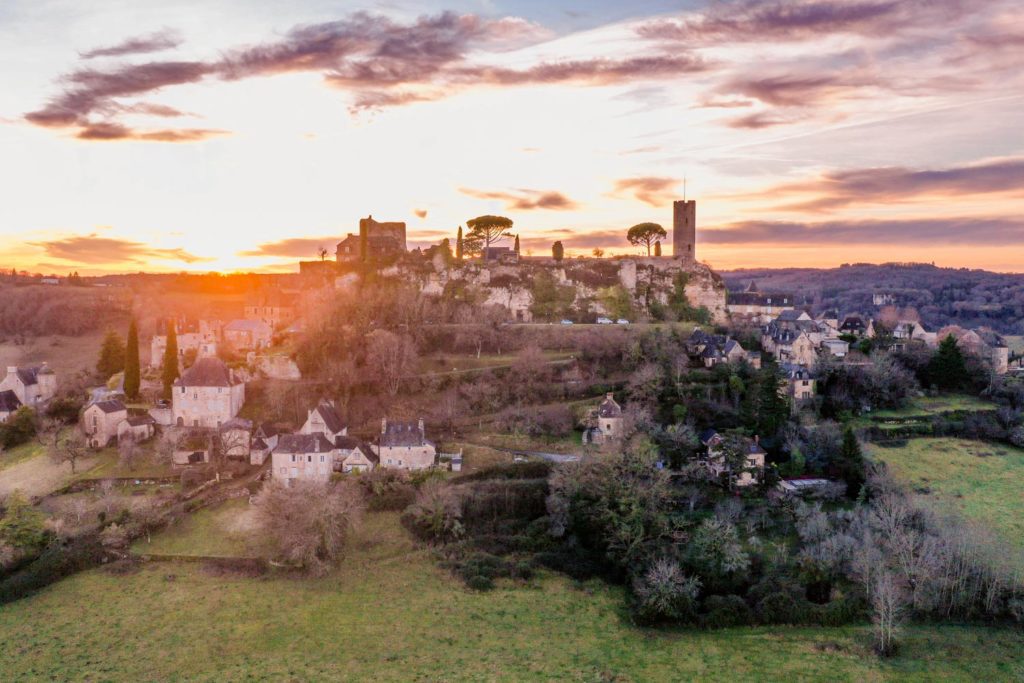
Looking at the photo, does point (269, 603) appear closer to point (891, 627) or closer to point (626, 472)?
point (626, 472)

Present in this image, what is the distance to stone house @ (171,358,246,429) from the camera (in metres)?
39.5

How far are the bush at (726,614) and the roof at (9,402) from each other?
1657 inches

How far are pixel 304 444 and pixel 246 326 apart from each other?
20442 millimetres

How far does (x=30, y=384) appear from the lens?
151 ft

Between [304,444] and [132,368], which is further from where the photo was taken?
[132,368]

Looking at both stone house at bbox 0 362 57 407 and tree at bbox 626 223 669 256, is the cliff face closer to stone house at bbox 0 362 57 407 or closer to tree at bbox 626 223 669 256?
tree at bbox 626 223 669 256

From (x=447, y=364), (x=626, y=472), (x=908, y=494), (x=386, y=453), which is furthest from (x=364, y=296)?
(x=908, y=494)

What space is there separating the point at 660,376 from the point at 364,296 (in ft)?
78.6

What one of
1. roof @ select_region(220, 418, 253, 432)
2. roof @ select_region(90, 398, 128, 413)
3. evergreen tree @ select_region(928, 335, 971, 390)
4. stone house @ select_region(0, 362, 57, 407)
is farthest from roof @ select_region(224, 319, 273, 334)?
evergreen tree @ select_region(928, 335, 971, 390)

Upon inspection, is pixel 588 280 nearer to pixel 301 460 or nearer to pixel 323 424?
pixel 323 424

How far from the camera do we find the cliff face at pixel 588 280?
2296 inches

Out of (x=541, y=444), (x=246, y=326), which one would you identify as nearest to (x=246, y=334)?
(x=246, y=326)

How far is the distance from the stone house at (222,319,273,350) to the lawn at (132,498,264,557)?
65.7ft

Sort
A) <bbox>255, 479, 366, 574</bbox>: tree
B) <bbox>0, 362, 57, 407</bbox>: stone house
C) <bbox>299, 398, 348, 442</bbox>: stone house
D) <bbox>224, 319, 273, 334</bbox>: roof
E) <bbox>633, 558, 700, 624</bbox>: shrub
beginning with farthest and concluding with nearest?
<bbox>224, 319, 273, 334</bbox>: roof, <bbox>0, 362, 57, 407</bbox>: stone house, <bbox>299, 398, 348, 442</bbox>: stone house, <bbox>255, 479, 366, 574</bbox>: tree, <bbox>633, 558, 700, 624</bbox>: shrub
